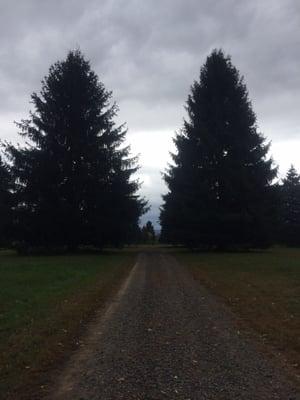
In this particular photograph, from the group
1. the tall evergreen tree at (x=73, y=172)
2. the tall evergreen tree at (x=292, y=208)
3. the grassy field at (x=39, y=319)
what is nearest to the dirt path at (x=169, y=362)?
the grassy field at (x=39, y=319)

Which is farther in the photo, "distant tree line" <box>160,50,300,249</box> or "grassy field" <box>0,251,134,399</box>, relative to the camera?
"distant tree line" <box>160,50,300,249</box>

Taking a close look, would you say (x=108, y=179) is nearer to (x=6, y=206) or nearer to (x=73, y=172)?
(x=73, y=172)

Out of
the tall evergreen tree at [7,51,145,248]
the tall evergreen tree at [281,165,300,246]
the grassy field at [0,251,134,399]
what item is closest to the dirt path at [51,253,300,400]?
the grassy field at [0,251,134,399]

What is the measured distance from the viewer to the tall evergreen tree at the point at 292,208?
230ft

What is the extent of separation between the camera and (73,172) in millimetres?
42406

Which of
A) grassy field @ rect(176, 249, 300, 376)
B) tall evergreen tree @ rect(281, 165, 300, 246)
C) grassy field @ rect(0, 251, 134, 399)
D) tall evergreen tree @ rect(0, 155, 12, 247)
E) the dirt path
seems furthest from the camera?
tall evergreen tree @ rect(281, 165, 300, 246)

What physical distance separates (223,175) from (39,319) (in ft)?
110

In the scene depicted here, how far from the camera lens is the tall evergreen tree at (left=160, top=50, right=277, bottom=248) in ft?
140

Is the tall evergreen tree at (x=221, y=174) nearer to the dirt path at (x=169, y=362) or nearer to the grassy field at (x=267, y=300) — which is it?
the grassy field at (x=267, y=300)

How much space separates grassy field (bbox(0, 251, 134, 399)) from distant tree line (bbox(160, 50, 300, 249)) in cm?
2311

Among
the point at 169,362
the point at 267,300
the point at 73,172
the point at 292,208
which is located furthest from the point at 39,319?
the point at 292,208

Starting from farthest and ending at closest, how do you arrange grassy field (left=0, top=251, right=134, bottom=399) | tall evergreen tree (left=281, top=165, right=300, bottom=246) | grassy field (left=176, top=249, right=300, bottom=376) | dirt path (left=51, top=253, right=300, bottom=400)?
tall evergreen tree (left=281, top=165, right=300, bottom=246)
grassy field (left=176, top=249, right=300, bottom=376)
grassy field (left=0, top=251, right=134, bottom=399)
dirt path (left=51, top=253, right=300, bottom=400)

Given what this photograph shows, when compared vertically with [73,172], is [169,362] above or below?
below

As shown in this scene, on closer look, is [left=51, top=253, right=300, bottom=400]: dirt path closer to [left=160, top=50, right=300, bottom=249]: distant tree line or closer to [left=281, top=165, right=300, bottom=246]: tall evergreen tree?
[left=160, top=50, right=300, bottom=249]: distant tree line
